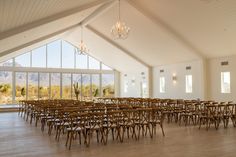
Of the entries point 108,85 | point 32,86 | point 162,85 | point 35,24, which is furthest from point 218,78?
point 32,86

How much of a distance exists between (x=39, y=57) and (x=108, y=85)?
21.0 ft

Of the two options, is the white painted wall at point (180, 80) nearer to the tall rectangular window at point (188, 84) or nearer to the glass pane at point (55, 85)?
the tall rectangular window at point (188, 84)

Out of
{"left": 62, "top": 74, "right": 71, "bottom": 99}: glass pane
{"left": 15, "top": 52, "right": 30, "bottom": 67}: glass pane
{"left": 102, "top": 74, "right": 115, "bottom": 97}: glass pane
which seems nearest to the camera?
{"left": 15, "top": 52, "right": 30, "bottom": 67}: glass pane

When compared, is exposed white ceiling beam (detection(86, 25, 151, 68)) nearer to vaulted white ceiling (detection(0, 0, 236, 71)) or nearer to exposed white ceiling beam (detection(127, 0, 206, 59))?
vaulted white ceiling (detection(0, 0, 236, 71))

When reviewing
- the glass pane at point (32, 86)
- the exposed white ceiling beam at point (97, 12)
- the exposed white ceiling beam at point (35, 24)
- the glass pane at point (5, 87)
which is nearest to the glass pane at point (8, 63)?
the glass pane at point (5, 87)

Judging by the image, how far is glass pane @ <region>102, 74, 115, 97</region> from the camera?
23.7 metres

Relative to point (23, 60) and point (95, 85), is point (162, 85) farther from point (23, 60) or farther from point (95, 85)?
point (23, 60)

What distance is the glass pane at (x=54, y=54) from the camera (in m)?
21.4

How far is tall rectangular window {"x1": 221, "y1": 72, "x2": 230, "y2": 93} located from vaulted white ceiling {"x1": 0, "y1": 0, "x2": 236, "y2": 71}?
43.7 inches

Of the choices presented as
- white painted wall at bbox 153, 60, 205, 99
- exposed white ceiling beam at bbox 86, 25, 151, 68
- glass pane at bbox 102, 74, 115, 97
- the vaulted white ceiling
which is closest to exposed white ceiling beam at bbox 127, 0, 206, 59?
the vaulted white ceiling

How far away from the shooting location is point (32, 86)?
20.8 m

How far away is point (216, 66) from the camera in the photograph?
1490cm

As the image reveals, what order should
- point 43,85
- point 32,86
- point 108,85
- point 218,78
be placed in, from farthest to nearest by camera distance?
point 108,85, point 43,85, point 32,86, point 218,78

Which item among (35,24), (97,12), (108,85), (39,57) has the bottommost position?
(108,85)
